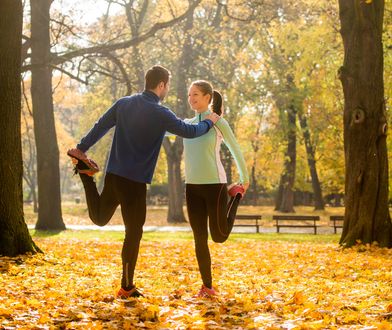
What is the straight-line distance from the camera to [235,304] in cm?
617

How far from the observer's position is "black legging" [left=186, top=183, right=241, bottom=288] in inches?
246

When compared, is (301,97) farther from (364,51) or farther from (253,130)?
(364,51)

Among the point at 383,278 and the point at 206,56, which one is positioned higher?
the point at 206,56

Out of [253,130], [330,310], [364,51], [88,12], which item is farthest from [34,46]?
[253,130]

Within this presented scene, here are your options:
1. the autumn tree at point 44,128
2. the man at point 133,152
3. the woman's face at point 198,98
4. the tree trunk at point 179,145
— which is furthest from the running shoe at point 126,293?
the tree trunk at point 179,145

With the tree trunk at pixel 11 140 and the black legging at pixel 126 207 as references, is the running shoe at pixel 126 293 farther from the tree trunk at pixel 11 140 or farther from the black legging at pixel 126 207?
the tree trunk at pixel 11 140

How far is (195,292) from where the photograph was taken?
7000mm

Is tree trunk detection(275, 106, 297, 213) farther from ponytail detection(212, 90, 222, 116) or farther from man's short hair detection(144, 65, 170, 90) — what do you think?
man's short hair detection(144, 65, 170, 90)

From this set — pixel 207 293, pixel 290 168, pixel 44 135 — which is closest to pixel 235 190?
pixel 207 293

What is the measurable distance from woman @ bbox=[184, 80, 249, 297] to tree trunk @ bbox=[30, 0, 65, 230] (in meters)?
12.8

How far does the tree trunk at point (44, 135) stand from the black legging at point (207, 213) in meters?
12.9

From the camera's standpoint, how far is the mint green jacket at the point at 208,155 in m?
6.25

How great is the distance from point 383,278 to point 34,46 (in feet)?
44.1

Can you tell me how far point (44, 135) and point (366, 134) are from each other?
1002 cm
